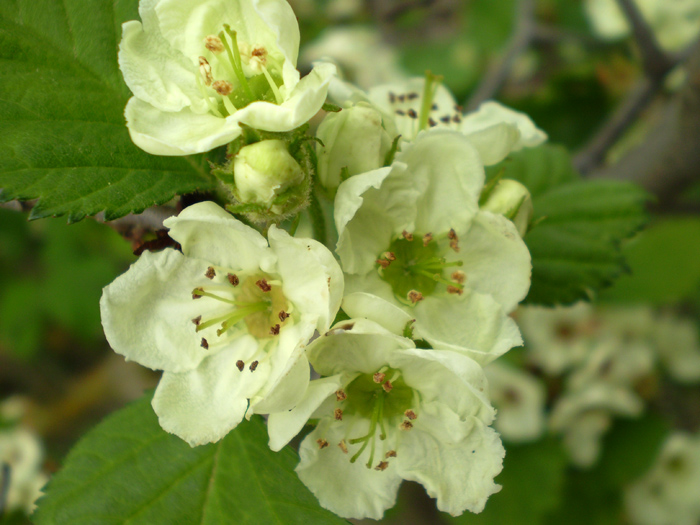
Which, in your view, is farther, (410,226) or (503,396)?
(503,396)

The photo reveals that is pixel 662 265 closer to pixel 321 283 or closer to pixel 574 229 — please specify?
pixel 574 229

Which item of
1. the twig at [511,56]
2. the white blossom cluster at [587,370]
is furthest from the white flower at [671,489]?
the twig at [511,56]

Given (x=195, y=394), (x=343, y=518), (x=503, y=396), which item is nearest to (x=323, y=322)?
(x=195, y=394)

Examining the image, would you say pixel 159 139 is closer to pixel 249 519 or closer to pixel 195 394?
pixel 195 394

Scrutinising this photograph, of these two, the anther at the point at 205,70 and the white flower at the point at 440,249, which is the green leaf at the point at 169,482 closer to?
the white flower at the point at 440,249

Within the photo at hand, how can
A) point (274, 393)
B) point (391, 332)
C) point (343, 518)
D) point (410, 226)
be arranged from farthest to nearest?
point (410, 226) < point (343, 518) < point (391, 332) < point (274, 393)

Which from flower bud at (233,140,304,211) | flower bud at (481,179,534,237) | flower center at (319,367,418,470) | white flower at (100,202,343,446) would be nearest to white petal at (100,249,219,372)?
white flower at (100,202,343,446)

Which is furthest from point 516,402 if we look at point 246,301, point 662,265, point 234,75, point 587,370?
point 234,75
